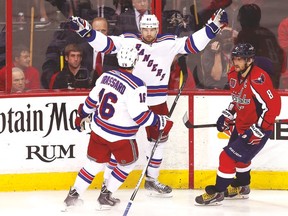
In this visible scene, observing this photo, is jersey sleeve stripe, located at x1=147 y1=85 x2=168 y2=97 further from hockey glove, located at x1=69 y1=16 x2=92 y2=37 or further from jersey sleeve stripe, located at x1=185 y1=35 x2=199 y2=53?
hockey glove, located at x1=69 y1=16 x2=92 y2=37

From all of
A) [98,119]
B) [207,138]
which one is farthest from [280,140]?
[98,119]

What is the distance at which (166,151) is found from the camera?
8.45 m

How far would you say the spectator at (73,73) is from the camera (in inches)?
330

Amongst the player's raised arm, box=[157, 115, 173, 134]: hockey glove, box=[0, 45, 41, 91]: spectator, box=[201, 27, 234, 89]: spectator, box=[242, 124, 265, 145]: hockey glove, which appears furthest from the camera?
box=[201, 27, 234, 89]: spectator

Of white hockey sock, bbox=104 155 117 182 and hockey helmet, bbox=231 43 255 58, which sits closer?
hockey helmet, bbox=231 43 255 58

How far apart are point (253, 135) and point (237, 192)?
25.6 inches

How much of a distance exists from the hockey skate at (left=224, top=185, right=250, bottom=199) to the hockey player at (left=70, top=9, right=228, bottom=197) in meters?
0.42

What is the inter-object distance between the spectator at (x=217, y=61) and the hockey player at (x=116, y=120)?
86cm

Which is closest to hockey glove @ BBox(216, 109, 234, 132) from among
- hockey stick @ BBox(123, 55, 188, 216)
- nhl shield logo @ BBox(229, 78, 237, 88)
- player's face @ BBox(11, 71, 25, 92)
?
nhl shield logo @ BBox(229, 78, 237, 88)

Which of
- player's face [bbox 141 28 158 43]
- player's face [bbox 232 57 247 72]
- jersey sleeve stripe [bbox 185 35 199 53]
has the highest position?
player's face [bbox 141 28 158 43]

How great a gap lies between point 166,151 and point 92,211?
94 centimetres

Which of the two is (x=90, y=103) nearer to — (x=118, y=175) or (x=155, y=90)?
(x=118, y=175)

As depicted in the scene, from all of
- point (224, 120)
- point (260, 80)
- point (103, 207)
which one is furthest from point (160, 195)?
point (260, 80)

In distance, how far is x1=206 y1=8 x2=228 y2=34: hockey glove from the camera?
26.4 feet
